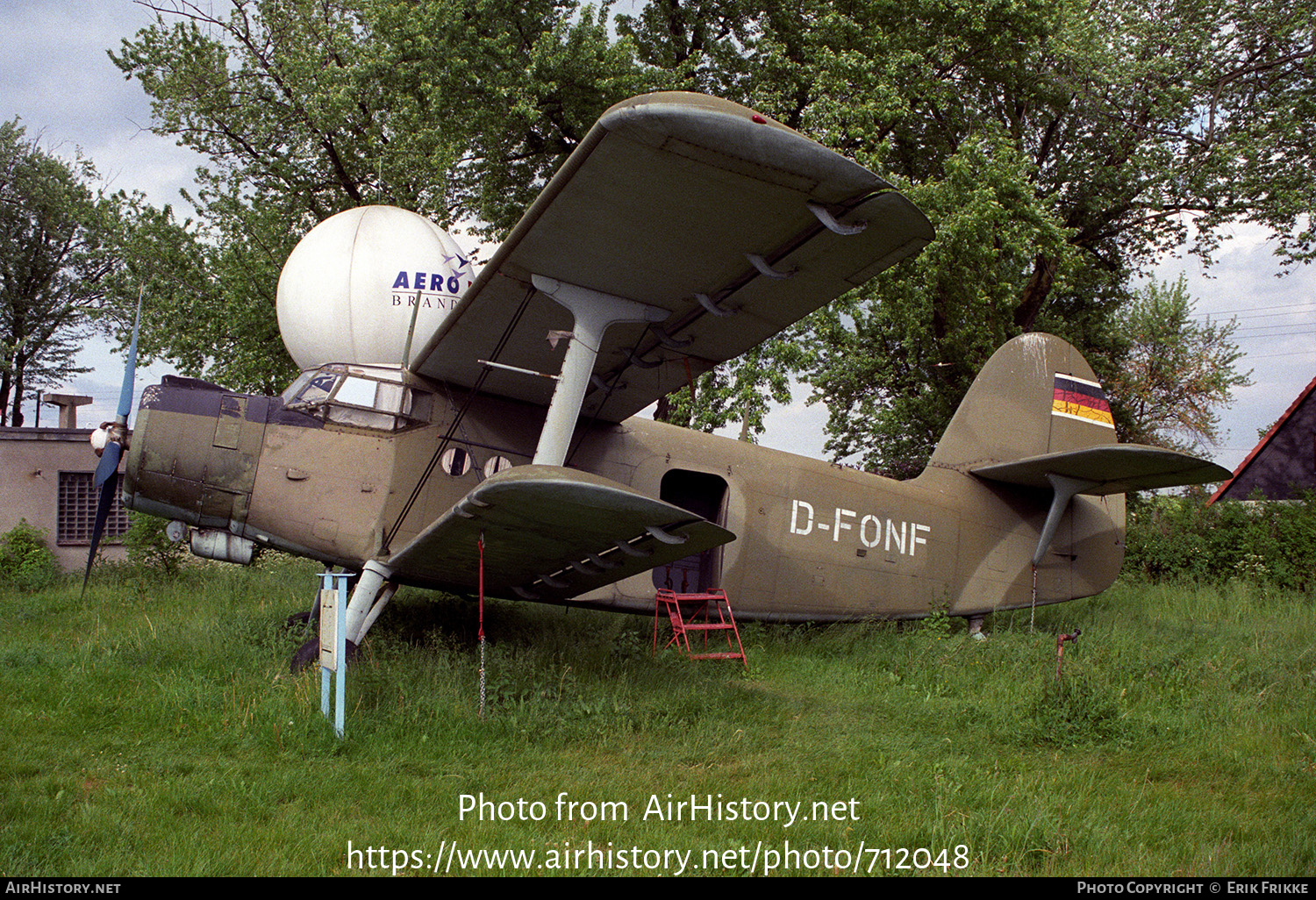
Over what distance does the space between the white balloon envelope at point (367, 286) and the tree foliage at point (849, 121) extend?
6706mm

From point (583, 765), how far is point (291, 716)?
1.94 m

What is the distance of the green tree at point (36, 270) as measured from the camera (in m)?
30.1

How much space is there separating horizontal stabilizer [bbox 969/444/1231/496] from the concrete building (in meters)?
14.9

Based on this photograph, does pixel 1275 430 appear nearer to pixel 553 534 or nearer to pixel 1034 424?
pixel 1034 424

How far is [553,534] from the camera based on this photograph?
214 inches

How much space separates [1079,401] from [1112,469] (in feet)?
5.01

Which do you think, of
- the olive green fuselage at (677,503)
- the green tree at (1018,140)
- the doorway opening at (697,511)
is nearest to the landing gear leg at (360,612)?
the olive green fuselage at (677,503)

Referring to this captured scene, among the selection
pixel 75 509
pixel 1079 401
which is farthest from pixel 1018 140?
pixel 75 509

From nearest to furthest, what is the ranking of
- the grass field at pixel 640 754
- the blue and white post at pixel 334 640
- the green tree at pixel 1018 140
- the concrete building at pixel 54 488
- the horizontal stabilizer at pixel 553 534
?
the grass field at pixel 640 754, the horizontal stabilizer at pixel 553 534, the blue and white post at pixel 334 640, the concrete building at pixel 54 488, the green tree at pixel 1018 140

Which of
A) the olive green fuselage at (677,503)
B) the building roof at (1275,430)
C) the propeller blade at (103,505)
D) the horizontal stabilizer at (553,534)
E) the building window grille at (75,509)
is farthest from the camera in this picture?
the building roof at (1275,430)

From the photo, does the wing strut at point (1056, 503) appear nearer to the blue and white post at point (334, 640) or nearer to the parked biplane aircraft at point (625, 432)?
the parked biplane aircraft at point (625, 432)

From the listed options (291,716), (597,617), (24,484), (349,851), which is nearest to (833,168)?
(349,851)

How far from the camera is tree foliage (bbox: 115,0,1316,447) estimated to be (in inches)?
627

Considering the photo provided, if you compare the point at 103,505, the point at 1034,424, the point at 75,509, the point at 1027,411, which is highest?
the point at 1027,411
